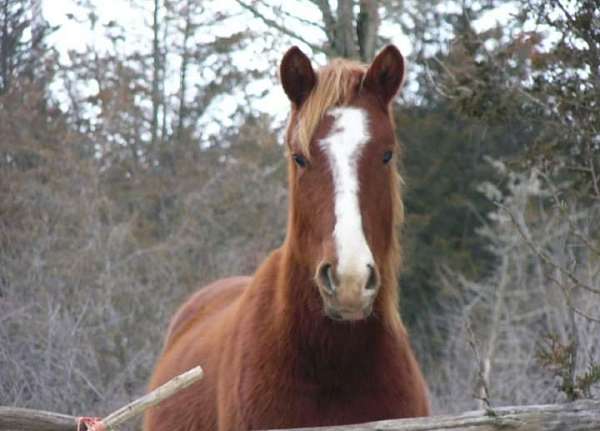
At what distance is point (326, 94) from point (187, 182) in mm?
13152

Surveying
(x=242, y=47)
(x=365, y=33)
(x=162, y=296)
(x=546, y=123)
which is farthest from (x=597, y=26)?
(x=242, y=47)

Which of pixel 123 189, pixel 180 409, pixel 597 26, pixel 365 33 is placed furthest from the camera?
pixel 123 189

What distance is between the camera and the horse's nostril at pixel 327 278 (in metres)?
3.98

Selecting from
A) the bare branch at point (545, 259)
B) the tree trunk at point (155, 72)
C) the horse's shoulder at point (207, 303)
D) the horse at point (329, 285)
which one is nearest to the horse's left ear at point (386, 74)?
the horse at point (329, 285)

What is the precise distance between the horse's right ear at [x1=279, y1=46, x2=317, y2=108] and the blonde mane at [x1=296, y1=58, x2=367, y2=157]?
5cm

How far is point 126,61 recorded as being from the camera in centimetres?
1922

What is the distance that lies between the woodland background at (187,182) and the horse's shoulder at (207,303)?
6.16ft

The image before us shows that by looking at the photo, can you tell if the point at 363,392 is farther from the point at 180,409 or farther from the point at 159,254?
the point at 159,254

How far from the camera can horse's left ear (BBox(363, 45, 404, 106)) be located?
4691mm

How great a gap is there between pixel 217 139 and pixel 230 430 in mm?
14472

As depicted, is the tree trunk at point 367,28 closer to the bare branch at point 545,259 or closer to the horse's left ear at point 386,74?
the bare branch at point 545,259

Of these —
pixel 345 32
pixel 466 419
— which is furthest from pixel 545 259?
pixel 345 32

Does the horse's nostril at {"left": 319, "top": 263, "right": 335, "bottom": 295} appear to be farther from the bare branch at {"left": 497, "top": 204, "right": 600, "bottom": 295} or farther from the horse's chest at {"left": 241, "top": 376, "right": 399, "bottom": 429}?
the bare branch at {"left": 497, "top": 204, "right": 600, "bottom": 295}

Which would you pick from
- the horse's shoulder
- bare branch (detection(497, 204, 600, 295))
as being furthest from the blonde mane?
the horse's shoulder
